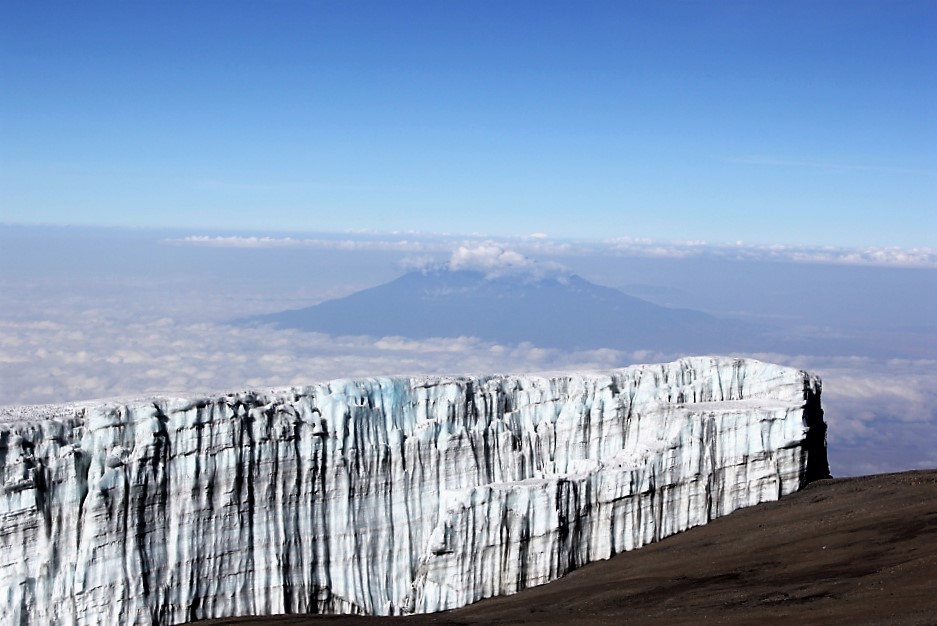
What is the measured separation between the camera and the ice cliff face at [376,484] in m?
36.4

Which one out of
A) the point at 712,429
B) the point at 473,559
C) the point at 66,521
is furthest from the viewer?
the point at 712,429

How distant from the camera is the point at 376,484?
142ft

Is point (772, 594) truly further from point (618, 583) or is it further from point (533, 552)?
point (533, 552)

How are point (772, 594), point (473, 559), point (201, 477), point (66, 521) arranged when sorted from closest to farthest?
point (772, 594) → point (66, 521) → point (201, 477) → point (473, 559)

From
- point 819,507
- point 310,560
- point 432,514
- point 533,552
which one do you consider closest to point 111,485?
point 310,560

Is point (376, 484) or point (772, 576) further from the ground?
point (376, 484)

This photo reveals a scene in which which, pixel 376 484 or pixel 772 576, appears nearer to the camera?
pixel 772 576

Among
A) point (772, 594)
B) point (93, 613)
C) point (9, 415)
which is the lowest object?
point (93, 613)

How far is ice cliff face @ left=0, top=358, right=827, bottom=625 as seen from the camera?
36406mm

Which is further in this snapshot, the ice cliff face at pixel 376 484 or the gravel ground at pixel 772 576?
the ice cliff face at pixel 376 484

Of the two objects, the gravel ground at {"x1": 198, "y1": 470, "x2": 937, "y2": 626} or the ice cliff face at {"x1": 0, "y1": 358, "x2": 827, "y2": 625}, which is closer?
the gravel ground at {"x1": 198, "y1": 470, "x2": 937, "y2": 626}

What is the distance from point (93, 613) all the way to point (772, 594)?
87.5 feet

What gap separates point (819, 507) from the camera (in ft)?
147

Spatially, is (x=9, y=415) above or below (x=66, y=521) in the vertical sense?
above
